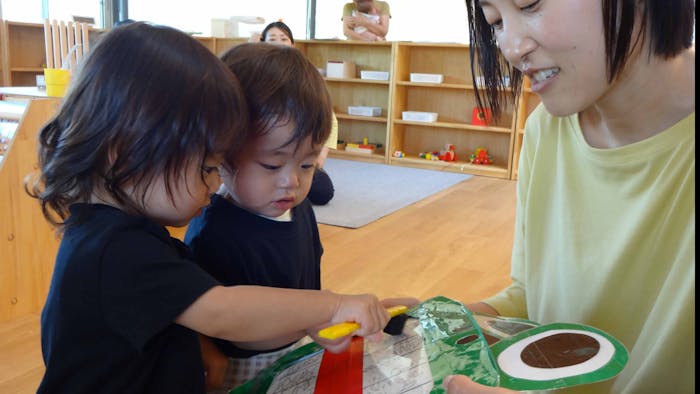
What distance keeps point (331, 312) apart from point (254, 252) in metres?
0.19

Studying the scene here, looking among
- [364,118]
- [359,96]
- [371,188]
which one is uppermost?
[359,96]

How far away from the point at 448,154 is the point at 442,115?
38 cm

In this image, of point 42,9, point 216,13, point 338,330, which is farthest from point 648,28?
point 216,13

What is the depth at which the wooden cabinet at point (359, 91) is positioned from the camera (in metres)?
5.02

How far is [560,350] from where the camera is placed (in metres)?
0.56

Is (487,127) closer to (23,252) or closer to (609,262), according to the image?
(23,252)

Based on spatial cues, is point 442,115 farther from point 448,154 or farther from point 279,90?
point 279,90

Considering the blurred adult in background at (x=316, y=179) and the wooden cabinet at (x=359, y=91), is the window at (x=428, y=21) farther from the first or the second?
the blurred adult in background at (x=316, y=179)

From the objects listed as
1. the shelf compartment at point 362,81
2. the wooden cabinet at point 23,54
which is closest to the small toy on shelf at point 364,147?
the shelf compartment at point 362,81

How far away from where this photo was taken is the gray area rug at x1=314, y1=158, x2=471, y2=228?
3023mm

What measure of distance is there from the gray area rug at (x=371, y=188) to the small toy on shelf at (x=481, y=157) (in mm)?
312

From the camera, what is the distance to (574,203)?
0.78 meters

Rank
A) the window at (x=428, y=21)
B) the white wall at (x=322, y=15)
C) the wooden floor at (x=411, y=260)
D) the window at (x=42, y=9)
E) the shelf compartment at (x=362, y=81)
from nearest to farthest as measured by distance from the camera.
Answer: the wooden floor at (x=411, y=260) < the window at (x=42, y=9) < the shelf compartment at (x=362, y=81) < the white wall at (x=322, y=15) < the window at (x=428, y=21)

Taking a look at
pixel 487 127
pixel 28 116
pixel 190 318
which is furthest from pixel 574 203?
pixel 487 127
